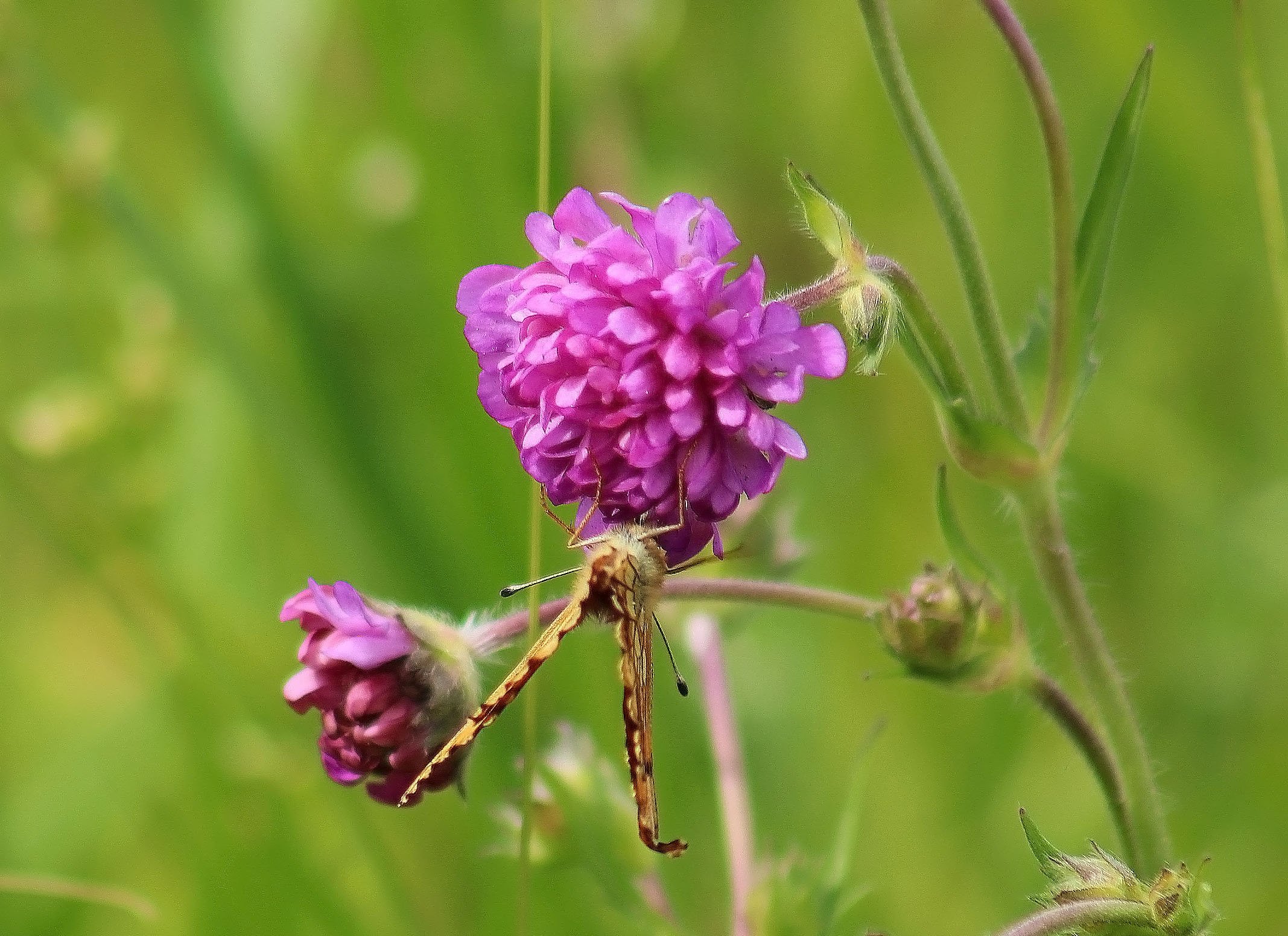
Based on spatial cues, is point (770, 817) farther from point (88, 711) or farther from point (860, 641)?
point (88, 711)

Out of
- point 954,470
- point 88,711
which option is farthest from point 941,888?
point 88,711

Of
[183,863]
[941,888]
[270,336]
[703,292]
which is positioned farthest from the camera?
[270,336]

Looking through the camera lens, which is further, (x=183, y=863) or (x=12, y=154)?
(x=12, y=154)

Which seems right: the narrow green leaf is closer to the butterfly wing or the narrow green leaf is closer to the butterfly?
the butterfly

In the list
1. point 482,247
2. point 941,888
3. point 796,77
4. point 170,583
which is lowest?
point 941,888

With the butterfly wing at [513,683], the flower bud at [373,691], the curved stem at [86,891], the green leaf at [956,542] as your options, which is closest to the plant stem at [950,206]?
the green leaf at [956,542]

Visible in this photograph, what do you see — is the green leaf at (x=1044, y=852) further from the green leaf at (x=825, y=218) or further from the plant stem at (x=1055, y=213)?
the green leaf at (x=825, y=218)

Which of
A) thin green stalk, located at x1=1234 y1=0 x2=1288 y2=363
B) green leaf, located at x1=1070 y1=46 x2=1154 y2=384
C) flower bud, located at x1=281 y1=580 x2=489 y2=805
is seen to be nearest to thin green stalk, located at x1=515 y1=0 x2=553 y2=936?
flower bud, located at x1=281 y1=580 x2=489 y2=805
